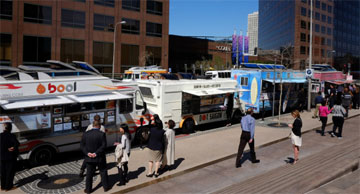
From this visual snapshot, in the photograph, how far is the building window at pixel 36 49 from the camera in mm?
41356

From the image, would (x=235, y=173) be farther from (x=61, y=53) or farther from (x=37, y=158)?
(x=61, y=53)

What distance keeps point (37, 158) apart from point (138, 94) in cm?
443

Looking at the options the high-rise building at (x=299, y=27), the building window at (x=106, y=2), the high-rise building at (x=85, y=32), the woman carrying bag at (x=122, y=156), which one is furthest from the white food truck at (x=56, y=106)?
the high-rise building at (x=299, y=27)

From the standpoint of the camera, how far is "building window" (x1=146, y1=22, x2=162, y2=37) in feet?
177

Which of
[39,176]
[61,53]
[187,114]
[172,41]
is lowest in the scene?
[39,176]

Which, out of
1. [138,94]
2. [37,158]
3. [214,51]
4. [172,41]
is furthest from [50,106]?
[214,51]

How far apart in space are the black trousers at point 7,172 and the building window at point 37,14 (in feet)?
127

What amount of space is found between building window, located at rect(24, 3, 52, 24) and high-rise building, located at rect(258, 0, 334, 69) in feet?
186

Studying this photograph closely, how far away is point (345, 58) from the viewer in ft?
324

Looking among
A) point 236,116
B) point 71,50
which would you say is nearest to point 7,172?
point 236,116

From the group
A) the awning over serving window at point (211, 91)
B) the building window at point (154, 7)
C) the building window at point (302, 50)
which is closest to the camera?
the awning over serving window at point (211, 91)

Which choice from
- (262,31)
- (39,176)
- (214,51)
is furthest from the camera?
(262,31)

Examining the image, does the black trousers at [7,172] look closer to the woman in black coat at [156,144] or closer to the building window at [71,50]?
the woman in black coat at [156,144]

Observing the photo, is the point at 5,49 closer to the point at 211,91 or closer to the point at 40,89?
the point at 211,91
